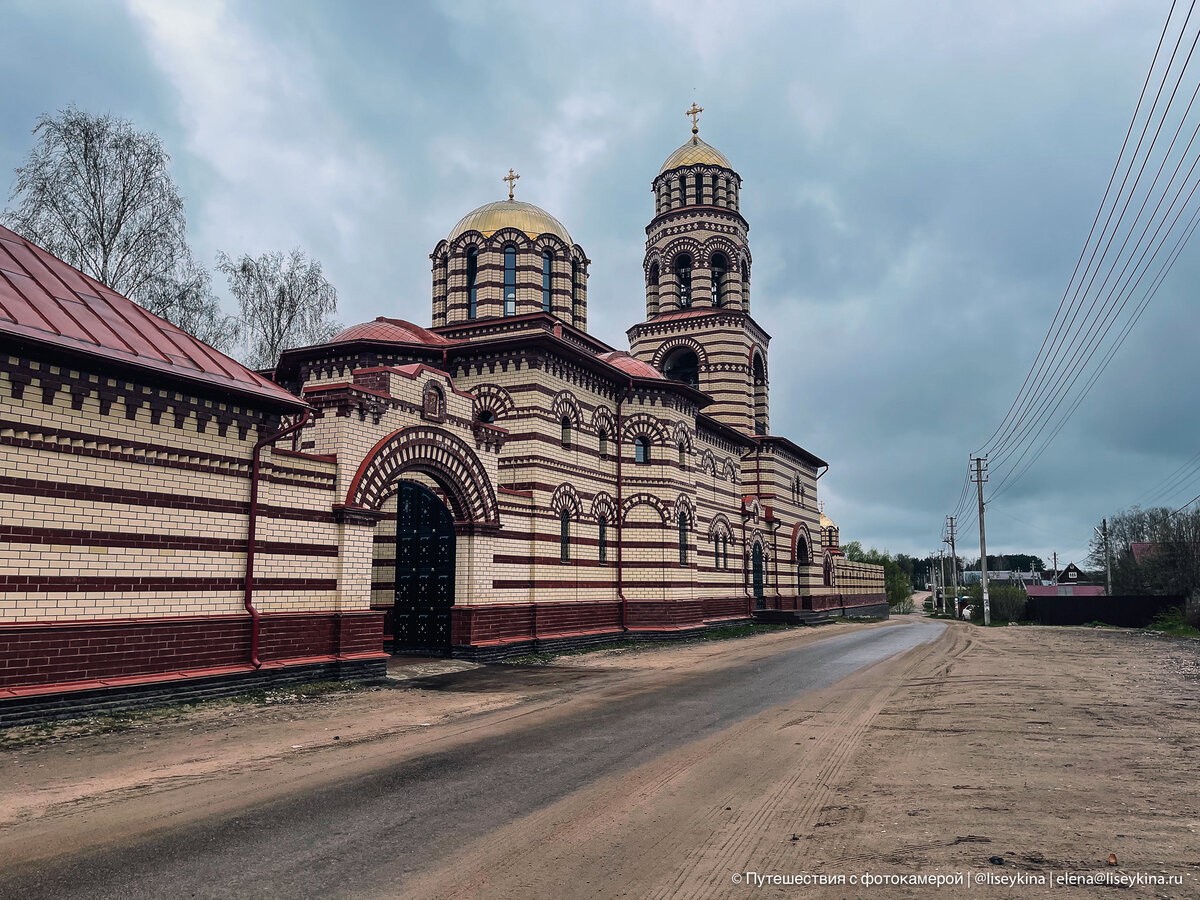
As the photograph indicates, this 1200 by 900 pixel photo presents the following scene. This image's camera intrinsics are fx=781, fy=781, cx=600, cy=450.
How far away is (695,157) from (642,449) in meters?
18.3

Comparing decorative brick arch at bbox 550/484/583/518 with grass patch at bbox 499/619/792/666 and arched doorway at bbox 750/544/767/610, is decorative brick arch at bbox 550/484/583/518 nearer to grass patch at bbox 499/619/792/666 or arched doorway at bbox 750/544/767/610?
grass patch at bbox 499/619/792/666

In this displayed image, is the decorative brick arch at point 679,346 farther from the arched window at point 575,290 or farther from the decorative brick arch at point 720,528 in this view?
the arched window at point 575,290

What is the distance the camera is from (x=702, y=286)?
120 feet

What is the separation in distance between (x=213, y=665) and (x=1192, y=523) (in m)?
48.8

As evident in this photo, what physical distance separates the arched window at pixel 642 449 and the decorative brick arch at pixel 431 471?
7.93 m

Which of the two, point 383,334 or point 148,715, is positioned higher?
point 383,334

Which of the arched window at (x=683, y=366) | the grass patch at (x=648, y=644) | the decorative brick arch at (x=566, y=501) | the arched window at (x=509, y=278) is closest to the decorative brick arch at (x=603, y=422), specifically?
the decorative brick arch at (x=566, y=501)

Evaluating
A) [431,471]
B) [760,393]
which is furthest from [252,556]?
[760,393]

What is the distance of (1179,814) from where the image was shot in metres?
5.77

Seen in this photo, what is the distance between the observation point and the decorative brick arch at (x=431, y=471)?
48.1 ft

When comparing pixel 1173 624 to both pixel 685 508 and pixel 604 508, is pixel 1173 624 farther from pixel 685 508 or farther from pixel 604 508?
pixel 604 508

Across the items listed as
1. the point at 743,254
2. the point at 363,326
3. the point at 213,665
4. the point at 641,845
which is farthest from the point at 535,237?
the point at 641,845

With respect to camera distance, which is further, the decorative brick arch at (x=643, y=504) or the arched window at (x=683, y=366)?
the arched window at (x=683, y=366)

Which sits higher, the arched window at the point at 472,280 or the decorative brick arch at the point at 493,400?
the arched window at the point at 472,280
